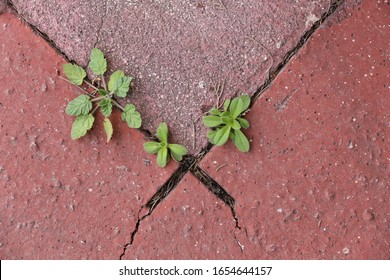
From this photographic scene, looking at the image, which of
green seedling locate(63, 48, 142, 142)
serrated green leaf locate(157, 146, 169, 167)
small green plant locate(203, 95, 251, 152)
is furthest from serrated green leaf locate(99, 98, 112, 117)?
small green plant locate(203, 95, 251, 152)

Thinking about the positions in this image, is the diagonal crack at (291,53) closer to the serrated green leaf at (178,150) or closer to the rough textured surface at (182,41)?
the rough textured surface at (182,41)

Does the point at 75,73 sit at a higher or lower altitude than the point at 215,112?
lower

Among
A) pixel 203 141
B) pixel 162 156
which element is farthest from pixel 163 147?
pixel 203 141

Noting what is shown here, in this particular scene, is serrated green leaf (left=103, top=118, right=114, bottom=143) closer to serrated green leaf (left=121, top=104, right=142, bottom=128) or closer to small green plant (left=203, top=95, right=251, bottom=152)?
serrated green leaf (left=121, top=104, right=142, bottom=128)

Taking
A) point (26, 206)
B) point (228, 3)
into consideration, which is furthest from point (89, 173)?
point (228, 3)

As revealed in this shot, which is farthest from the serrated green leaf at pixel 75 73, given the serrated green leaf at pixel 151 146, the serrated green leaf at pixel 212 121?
the serrated green leaf at pixel 212 121

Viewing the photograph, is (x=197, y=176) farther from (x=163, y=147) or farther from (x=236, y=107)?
(x=236, y=107)
